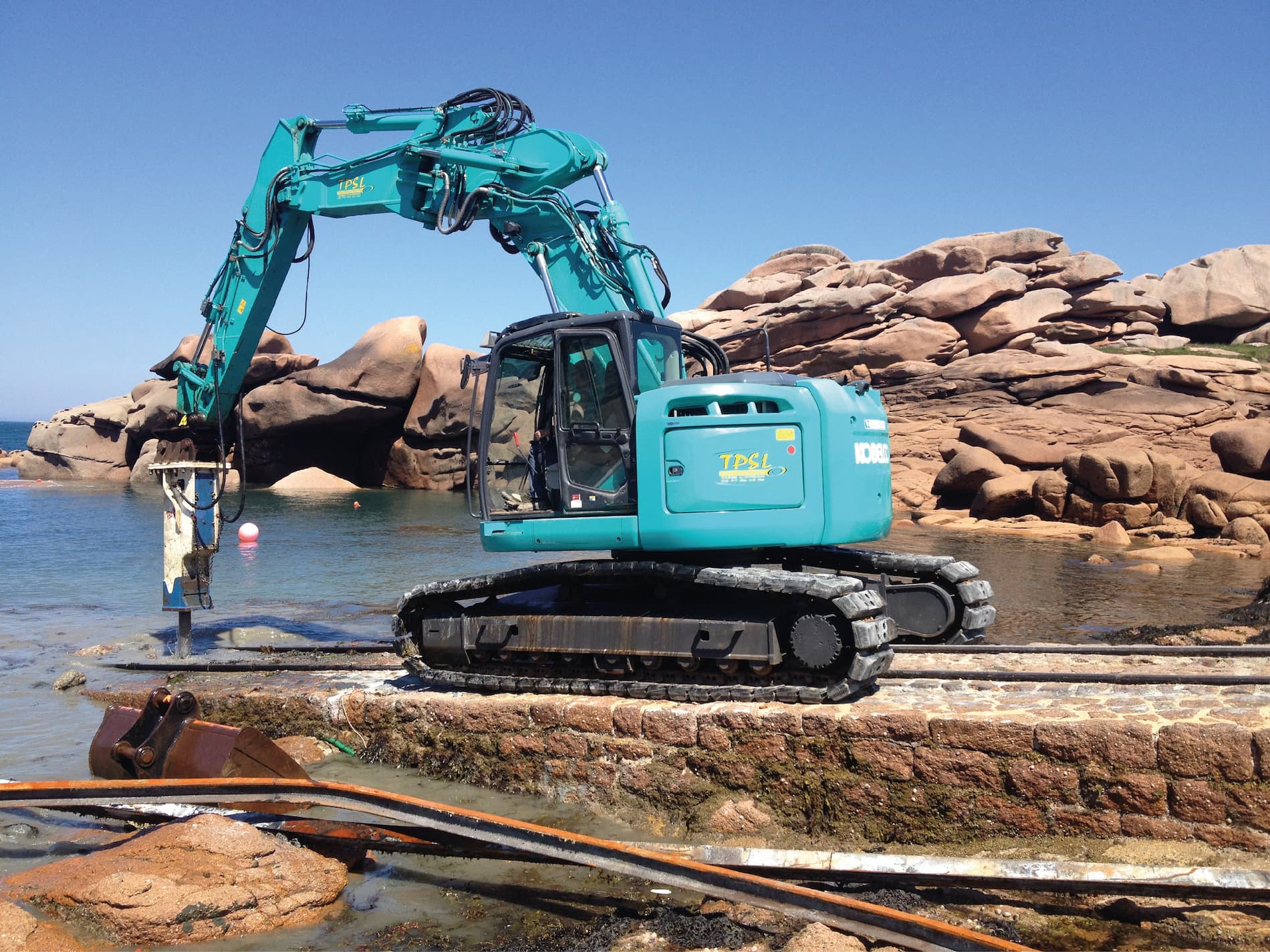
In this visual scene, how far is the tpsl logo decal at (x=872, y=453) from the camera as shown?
7.29 m

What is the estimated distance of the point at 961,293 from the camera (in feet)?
139

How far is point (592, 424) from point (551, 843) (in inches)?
126

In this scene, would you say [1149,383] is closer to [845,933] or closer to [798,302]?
[798,302]

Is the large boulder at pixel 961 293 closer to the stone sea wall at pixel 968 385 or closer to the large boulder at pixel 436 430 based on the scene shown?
the stone sea wall at pixel 968 385

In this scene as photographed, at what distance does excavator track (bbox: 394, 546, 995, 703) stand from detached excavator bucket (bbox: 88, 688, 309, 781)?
62.0 inches

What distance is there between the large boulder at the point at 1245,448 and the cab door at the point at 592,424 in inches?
950

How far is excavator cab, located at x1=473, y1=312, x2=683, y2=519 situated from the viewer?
7430mm

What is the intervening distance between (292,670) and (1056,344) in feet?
123

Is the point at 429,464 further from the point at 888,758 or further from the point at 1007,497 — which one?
the point at 888,758

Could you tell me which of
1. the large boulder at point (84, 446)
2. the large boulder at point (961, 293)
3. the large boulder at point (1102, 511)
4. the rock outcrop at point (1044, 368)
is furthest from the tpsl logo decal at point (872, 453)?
the large boulder at point (84, 446)

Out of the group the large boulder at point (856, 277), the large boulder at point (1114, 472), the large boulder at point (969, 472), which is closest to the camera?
the large boulder at point (1114, 472)

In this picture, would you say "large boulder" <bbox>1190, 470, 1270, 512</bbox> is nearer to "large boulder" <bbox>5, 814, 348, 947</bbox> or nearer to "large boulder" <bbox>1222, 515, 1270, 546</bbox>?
"large boulder" <bbox>1222, 515, 1270, 546</bbox>

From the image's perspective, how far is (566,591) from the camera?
7.88 metres

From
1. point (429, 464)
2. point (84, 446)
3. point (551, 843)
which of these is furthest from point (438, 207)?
point (84, 446)
